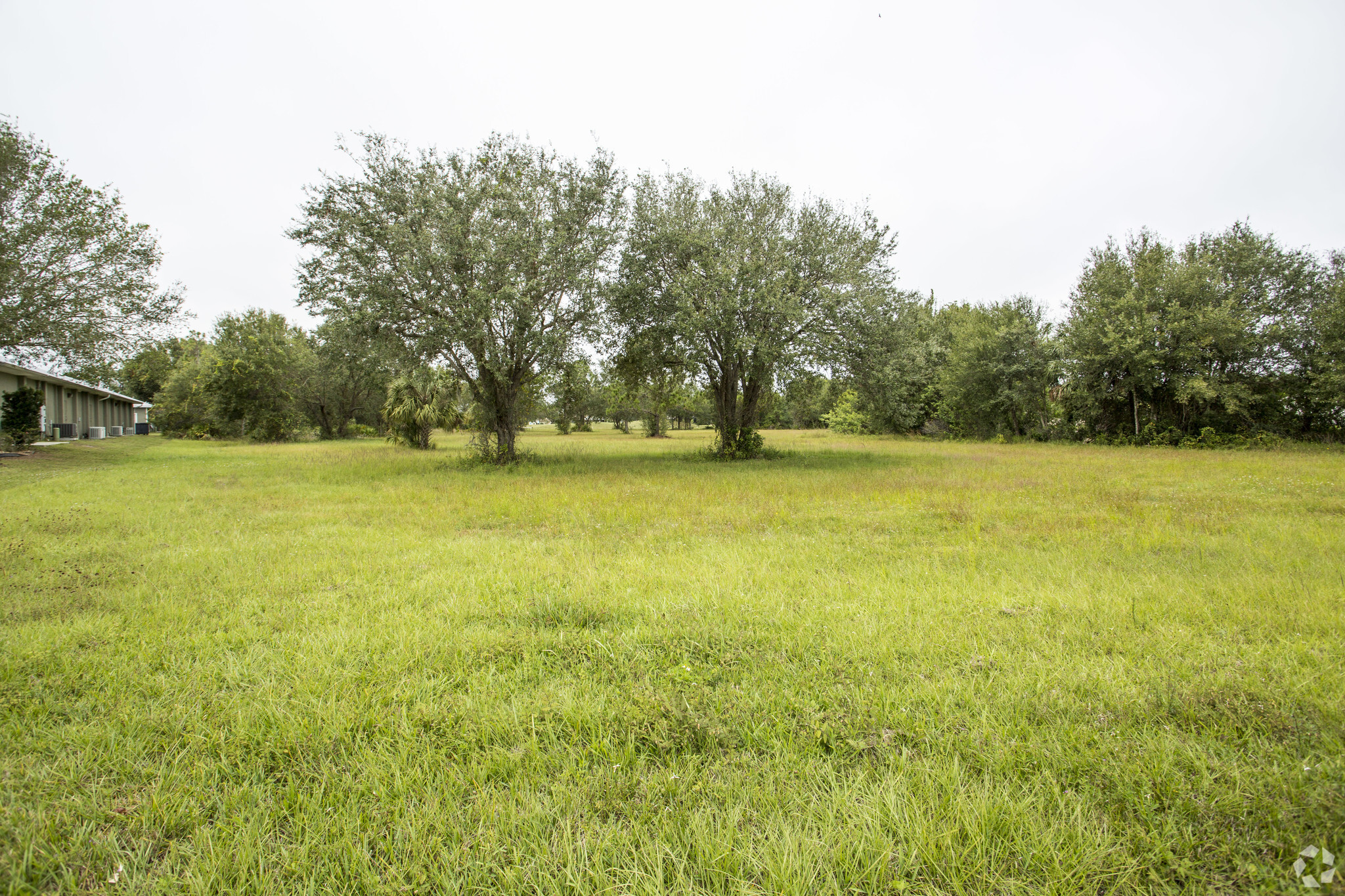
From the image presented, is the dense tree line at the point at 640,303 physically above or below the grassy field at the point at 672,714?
above

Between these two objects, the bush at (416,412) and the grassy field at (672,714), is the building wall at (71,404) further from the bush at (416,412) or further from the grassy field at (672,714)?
the grassy field at (672,714)

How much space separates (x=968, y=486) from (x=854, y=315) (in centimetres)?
726

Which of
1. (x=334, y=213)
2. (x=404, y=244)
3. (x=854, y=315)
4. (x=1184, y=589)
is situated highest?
(x=334, y=213)

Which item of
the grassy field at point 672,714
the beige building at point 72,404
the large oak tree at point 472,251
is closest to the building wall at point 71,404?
the beige building at point 72,404

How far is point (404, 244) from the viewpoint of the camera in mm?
14398

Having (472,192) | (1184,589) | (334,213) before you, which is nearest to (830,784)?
(1184,589)

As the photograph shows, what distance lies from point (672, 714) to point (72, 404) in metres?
49.8

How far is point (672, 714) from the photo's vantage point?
273cm

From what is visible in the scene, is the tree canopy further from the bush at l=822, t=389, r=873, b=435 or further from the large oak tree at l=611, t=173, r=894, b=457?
the bush at l=822, t=389, r=873, b=435

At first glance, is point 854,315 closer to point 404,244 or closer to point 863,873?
point 404,244

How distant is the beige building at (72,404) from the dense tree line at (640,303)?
13.1m

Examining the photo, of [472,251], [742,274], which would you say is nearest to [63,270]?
[472,251]

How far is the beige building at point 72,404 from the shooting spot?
1064 inches

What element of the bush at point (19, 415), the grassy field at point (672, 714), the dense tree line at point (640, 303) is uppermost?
the dense tree line at point (640, 303)
